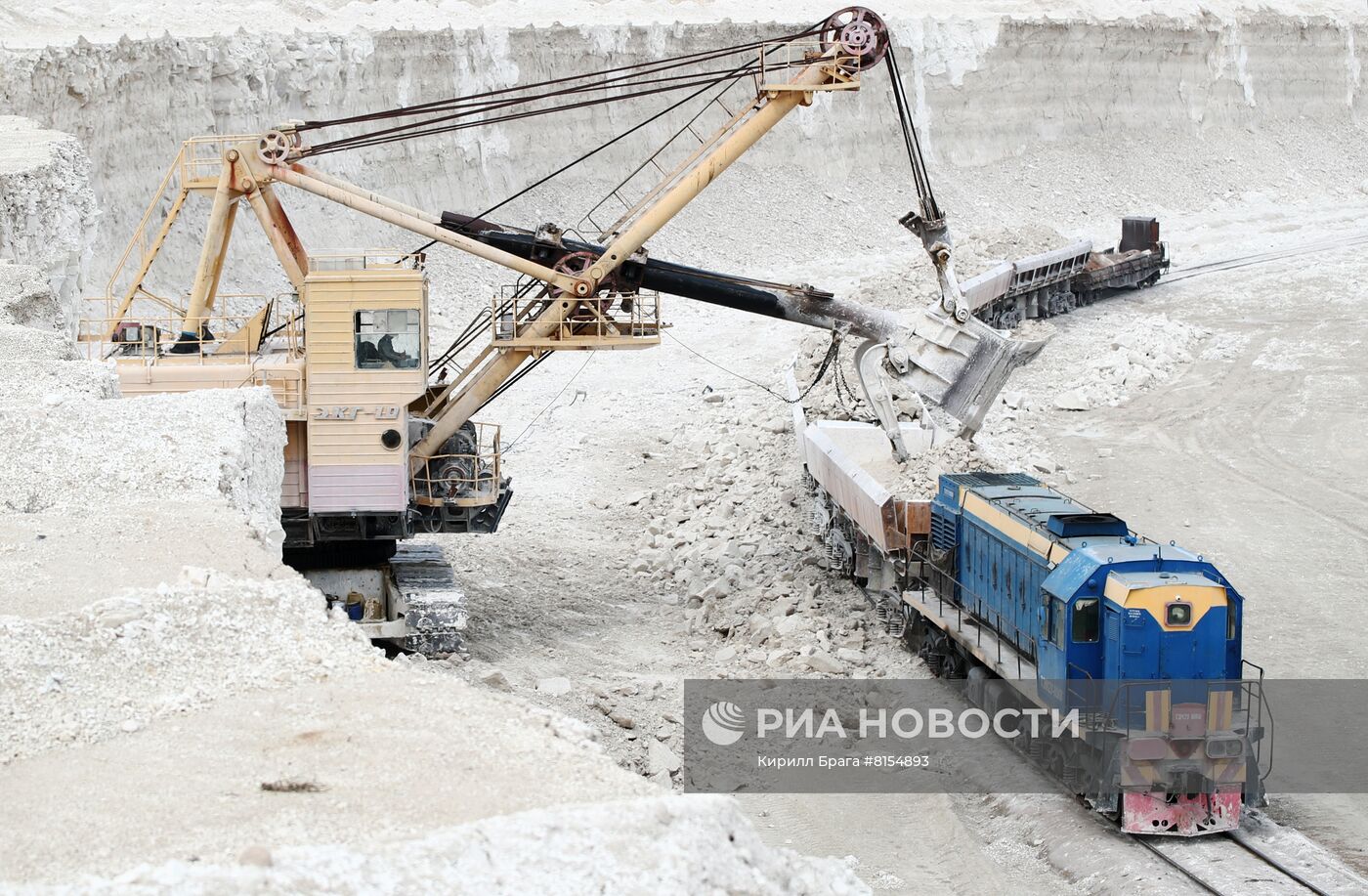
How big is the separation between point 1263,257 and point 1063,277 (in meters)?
10.3

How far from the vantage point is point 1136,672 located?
47.1 feet

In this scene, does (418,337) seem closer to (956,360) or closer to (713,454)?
(956,360)

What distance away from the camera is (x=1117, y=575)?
1462 centimetres

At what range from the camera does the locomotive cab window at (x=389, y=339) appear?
19.4m

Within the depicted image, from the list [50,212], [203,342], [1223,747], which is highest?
[50,212]

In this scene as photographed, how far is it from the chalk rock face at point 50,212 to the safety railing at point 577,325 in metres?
5.63

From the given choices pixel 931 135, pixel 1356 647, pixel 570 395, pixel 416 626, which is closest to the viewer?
pixel 416 626

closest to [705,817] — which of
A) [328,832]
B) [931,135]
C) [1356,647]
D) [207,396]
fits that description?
[328,832]

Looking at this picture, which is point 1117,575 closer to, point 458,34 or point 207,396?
point 207,396

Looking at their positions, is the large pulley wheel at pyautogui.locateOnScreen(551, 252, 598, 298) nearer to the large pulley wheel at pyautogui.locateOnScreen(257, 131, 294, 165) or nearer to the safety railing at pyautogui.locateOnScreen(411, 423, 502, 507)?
the safety railing at pyautogui.locateOnScreen(411, 423, 502, 507)

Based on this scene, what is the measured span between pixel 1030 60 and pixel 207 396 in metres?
45.1

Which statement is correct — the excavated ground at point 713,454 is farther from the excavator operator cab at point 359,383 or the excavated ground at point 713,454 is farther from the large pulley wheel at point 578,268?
the large pulley wheel at point 578,268

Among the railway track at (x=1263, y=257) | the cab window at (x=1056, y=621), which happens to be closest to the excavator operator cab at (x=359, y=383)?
the cab window at (x=1056, y=621)

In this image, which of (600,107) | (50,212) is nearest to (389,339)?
(50,212)
